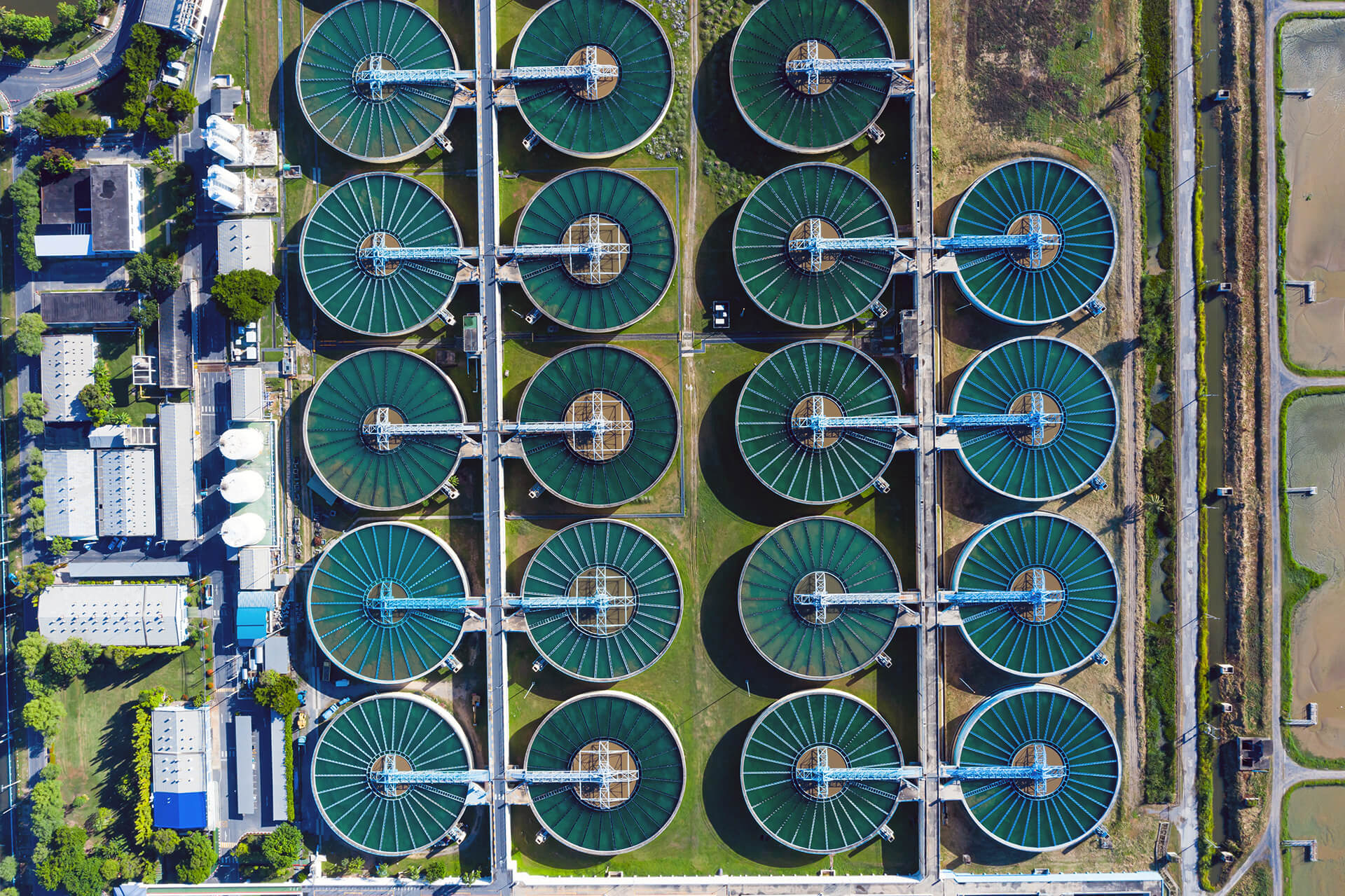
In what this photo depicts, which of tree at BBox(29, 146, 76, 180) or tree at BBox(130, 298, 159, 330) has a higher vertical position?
tree at BBox(29, 146, 76, 180)

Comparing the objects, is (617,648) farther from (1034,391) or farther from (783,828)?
(1034,391)

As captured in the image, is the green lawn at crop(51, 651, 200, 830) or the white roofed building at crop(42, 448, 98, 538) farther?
the green lawn at crop(51, 651, 200, 830)

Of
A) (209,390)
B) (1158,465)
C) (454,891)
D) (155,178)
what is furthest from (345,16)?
(1158,465)

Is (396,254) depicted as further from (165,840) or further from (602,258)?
(165,840)

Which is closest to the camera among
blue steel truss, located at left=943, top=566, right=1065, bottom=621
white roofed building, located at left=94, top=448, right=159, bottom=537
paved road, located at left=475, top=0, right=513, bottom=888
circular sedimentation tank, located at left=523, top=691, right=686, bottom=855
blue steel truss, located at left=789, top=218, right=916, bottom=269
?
blue steel truss, located at left=789, top=218, right=916, bottom=269

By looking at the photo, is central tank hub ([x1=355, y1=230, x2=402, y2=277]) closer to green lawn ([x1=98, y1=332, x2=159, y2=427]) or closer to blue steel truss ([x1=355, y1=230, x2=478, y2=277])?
blue steel truss ([x1=355, y1=230, x2=478, y2=277])

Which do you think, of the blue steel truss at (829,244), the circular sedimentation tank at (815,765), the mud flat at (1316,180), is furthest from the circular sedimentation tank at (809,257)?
the mud flat at (1316,180)

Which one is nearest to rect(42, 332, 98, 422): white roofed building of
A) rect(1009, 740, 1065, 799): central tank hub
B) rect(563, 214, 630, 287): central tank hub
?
rect(563, 214, 630, 287): central tank hub
